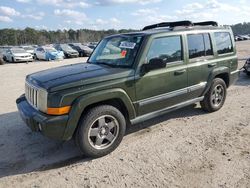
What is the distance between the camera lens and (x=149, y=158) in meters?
4.12

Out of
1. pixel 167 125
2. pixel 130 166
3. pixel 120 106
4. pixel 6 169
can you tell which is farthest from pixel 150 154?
pixel 6 169

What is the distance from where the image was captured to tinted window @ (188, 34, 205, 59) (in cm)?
537

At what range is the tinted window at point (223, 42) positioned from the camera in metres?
6.08

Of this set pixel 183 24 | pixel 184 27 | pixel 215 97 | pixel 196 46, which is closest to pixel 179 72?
pixel 196 46

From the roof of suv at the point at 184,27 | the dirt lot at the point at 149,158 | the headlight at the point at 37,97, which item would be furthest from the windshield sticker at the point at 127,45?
the headlight at the point at 37,97

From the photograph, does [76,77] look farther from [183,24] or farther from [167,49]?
[183,24]

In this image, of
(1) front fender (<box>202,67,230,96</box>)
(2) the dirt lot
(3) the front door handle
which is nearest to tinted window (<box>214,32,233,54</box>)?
(1) front fender (<box>202,67,230,96</box>)

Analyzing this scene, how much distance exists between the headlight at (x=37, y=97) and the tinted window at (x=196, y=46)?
2961mm

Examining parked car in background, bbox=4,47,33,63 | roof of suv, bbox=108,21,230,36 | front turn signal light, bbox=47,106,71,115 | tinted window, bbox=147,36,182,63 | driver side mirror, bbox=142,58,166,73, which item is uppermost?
roof of suv, bbox=108,21,230,36

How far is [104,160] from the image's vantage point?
416cm

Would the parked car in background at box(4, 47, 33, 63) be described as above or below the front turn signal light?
below

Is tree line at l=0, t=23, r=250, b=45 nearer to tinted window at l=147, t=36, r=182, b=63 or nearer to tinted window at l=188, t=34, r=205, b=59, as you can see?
tinted window at l=188, t=34, r=205, b=59

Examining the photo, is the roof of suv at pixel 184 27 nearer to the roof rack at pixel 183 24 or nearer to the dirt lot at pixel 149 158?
the roof rack at pixel 183 24

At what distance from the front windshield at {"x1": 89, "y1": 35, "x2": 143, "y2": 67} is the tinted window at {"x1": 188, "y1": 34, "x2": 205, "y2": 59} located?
1.20m
